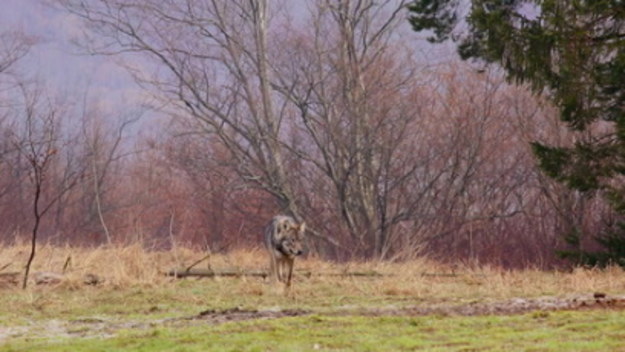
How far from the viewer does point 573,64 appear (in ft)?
63.0

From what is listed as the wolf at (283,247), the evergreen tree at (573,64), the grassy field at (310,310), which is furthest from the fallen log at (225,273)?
the evergreen tree at (573,64)

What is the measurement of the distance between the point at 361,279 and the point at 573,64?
5.88 meters

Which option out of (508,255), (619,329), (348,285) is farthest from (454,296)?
(508,255)

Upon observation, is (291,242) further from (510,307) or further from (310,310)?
(510,307)

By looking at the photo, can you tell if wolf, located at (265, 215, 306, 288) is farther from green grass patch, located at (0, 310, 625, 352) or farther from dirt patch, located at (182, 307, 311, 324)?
green grass patch, located at (0, 310, 625, 352)

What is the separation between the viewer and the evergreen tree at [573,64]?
19.0 meters

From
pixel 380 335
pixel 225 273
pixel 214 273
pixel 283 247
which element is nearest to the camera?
pixel 380 335

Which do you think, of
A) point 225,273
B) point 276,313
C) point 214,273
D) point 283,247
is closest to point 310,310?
point 276,313

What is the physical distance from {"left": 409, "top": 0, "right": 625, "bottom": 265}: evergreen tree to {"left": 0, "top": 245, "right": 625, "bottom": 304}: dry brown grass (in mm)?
2428

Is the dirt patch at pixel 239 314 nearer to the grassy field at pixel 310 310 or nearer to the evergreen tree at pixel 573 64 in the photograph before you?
the grassy field at pixel 310 310

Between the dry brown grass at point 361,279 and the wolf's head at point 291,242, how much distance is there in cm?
62

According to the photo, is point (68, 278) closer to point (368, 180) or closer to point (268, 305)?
point (268, 305)

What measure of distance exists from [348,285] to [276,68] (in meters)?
17.3

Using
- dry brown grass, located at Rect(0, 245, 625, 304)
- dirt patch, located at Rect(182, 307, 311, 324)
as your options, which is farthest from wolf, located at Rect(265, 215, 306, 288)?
dirt patch, located at Rect(182, 307, 311, 324)
